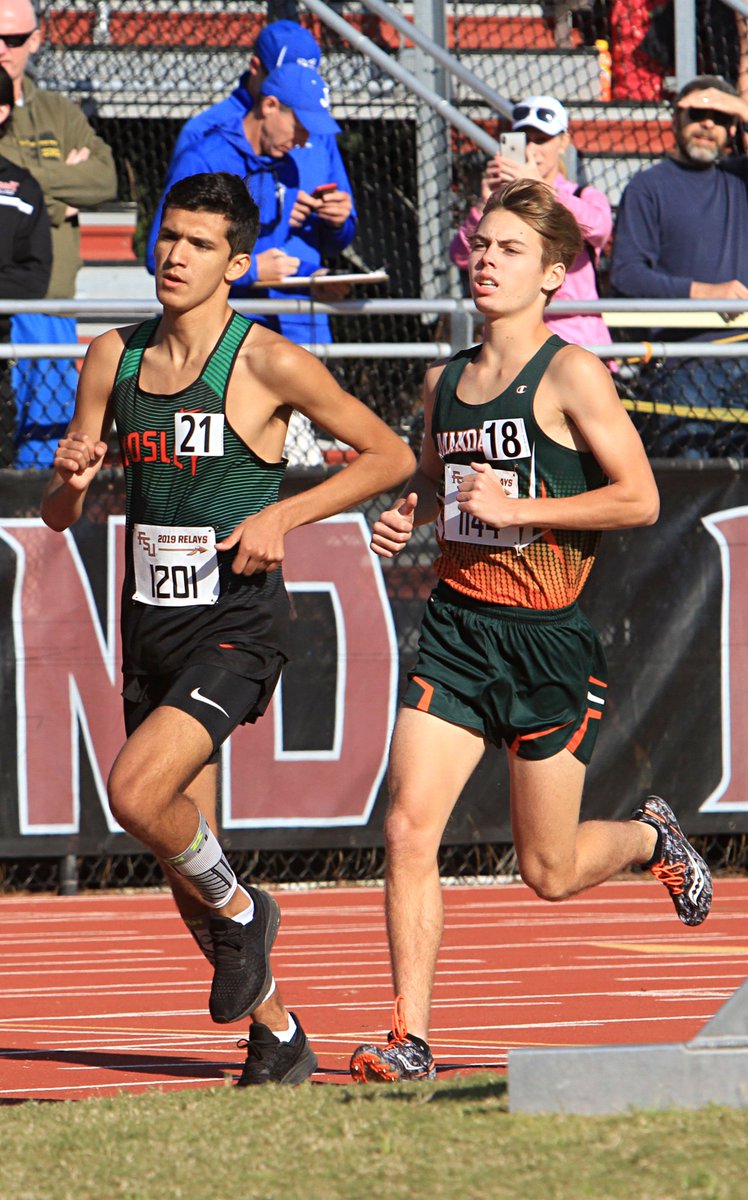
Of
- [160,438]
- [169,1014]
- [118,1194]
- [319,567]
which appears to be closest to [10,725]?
[319,567]

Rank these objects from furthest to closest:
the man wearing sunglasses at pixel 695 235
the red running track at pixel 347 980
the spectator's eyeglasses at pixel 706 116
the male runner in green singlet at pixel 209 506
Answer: the spectator's eyeglasses at pixel 706 116 → the man wearing sunglasses at pixel 695 235 → the red running track at pixel 347 980 → the male runner in green singlet at pixel 209 506

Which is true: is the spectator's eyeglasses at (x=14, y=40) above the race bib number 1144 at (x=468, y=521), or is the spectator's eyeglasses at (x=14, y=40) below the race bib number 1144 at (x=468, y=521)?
above

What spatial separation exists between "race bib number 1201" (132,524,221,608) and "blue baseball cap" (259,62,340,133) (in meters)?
5.31

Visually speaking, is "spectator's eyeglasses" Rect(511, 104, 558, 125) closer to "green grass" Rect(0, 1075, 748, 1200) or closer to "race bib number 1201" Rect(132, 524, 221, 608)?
"race bib number 1201" Rect(132, 524, 221, 608)

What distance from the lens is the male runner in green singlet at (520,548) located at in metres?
5.48

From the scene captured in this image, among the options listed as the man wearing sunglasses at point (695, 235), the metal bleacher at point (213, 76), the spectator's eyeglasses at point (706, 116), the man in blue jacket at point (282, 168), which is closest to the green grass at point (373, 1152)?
the man in blue jacket at point (282, 168)

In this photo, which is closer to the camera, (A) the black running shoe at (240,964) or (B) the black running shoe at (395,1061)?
(B) the black running shoe at (395,1061)

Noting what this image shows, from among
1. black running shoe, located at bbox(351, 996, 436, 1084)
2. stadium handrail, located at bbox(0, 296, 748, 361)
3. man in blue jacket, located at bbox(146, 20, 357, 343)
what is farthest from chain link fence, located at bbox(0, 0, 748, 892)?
black running shoe, located at bbox(351, 996, 436, 1084)

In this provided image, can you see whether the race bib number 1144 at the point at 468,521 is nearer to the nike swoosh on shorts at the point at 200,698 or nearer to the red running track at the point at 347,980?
the nike swoosh on shorts at the point at 200,698

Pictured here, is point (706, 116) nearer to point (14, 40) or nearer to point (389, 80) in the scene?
point (389, 80)

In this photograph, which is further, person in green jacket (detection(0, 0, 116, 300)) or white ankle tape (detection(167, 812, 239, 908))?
person in green jacket (detection(0, 0, 116, 300))

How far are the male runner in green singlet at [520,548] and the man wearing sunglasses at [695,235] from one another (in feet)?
15.6

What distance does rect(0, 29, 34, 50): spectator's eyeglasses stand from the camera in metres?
10.8

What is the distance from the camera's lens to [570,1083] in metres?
3.83
